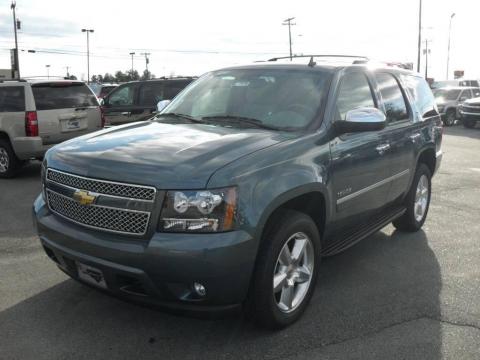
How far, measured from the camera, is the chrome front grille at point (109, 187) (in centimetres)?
293

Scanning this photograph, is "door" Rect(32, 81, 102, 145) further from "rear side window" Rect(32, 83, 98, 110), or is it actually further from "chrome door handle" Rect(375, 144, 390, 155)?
"chrome door handle" Rect(375, 144, 390, 155)

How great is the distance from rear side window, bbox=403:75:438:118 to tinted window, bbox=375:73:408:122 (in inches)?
12.8

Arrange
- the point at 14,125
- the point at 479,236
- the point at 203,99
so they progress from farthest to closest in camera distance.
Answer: the point at 14,125
the point at 479,236
the point at 203,99

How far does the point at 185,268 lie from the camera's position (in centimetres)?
283

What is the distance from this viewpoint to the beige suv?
8.83 meters

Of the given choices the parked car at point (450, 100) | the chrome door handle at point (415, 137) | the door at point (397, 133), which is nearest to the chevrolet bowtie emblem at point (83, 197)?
the door at point (397, 133)

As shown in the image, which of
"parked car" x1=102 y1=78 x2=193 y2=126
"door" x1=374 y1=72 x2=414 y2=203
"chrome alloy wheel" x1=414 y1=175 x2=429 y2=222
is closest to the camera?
"door" x1=374 y1=72 x2=414 y2=203

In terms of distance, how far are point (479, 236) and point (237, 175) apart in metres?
3.86

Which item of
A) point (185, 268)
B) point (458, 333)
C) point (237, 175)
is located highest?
point (237, 175)

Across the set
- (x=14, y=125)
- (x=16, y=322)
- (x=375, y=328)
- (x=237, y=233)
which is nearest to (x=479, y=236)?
(x=375, y=328)

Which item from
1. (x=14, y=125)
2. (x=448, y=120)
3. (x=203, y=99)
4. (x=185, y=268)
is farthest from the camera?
(x=448, y=120)

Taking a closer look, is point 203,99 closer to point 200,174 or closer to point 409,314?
point 200,174

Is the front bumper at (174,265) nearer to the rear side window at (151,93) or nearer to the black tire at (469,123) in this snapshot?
the rear side window at (151,93)

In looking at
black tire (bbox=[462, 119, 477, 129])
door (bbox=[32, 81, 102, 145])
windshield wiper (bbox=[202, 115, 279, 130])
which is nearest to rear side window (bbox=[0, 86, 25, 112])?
door (bbox=[32, 81, 102, 145])
